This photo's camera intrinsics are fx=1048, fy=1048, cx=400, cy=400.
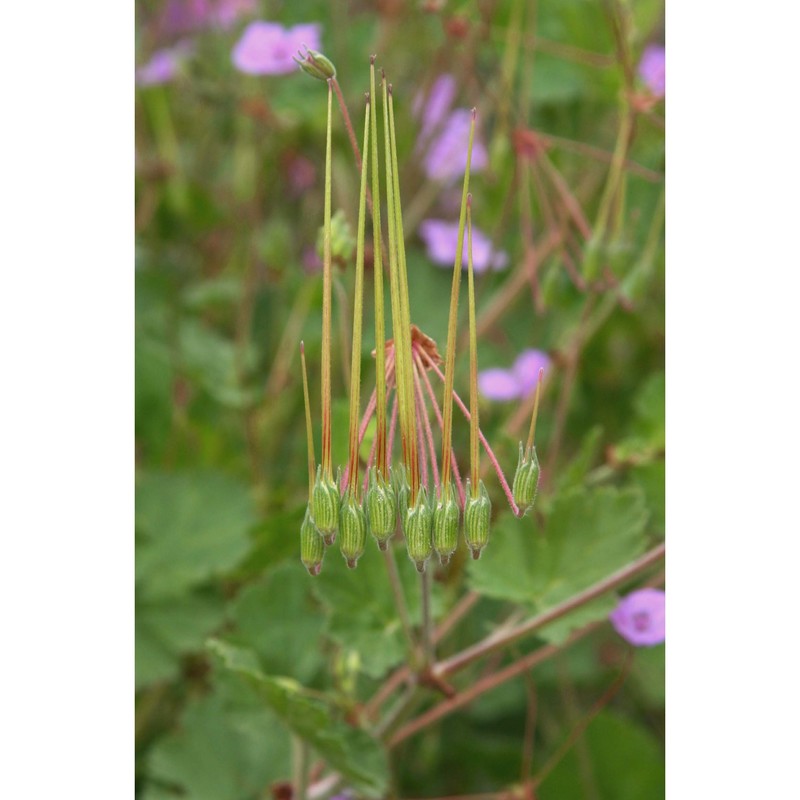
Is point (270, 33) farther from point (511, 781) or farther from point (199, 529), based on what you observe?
point (511, 781)

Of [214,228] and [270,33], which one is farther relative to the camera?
[214,228]

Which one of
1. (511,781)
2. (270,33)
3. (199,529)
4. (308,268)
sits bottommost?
(511,781)

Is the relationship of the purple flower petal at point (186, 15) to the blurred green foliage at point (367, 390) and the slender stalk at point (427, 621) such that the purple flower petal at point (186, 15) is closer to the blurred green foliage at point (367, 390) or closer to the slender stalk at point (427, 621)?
the blurred green foliage at point (367, 390)

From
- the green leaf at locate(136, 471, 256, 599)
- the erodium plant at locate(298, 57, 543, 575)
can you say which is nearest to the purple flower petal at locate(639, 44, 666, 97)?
the erodium plant at locate(298, 57, 543, 575)

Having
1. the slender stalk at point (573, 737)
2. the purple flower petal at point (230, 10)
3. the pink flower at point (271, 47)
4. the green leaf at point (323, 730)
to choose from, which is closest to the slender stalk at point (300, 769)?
the green leaf at point (323, 730)

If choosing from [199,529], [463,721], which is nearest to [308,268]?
[199,529]

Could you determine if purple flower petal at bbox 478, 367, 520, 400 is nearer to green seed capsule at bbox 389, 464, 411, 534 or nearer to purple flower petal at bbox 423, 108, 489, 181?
purple flower petal at bbox 423, 108, 489, 181

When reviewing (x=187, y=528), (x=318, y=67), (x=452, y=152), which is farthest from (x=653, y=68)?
(x=187, y=528)
